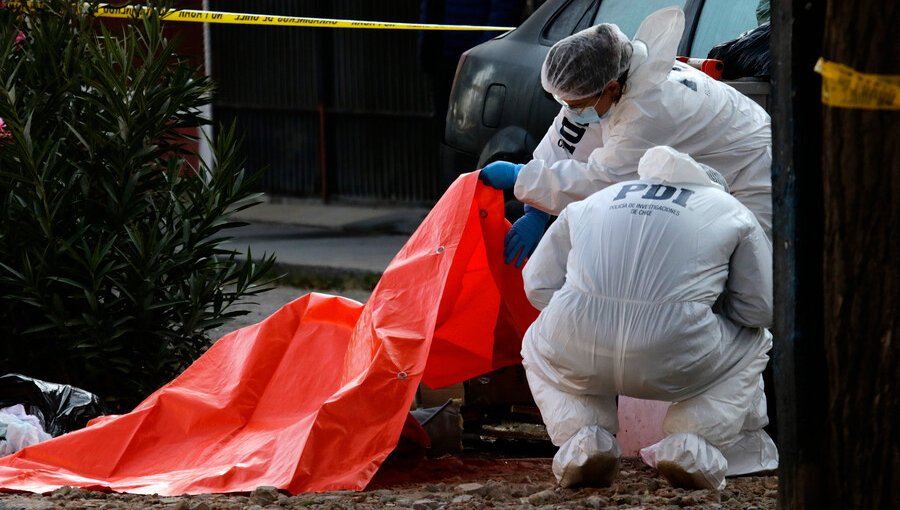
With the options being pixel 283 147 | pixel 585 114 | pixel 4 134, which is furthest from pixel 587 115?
pixel 283 147

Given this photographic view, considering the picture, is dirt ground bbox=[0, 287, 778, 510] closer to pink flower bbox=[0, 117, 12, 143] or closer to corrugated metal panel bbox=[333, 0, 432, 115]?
pink flower bbox=[0, 117, 12, 143]

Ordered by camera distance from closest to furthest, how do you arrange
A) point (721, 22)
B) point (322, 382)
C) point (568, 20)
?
point (322, 382) < point (721, 22) < point (568, 20)

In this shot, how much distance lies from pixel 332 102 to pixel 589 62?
7992mm

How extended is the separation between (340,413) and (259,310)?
3.65m

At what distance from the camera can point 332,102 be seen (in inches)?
499

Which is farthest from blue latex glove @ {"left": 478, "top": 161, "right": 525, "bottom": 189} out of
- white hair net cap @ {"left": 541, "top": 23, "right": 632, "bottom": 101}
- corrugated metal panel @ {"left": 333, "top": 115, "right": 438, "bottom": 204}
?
corrugated metal panel @ {"left": 333, "top": 115, "right": 438, "bottom": 204}

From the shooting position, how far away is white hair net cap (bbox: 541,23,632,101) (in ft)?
15.9

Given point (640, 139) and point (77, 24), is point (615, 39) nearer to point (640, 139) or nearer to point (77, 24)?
point (640, 139)

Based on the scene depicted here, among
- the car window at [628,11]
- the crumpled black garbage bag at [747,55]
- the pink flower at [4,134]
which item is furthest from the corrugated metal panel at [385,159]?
the crumpled black garbage bag at [747,55]

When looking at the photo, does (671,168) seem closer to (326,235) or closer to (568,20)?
(568,20)

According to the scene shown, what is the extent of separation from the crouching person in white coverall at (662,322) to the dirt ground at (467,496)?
97mm

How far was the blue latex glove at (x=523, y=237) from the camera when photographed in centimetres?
514

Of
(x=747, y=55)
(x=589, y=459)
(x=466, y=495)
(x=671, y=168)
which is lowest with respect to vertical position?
(x=466, y=495)

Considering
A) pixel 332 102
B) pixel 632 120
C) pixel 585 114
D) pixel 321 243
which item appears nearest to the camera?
pixel 632 120
